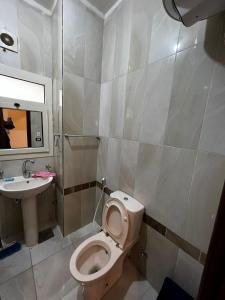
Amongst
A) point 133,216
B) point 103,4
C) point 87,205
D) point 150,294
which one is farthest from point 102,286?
point 103,4

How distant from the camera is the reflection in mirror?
141cm

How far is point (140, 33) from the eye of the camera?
3.78 feet

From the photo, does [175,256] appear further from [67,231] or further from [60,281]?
[67,231]

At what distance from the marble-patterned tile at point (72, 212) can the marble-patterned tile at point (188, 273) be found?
47.0 inches

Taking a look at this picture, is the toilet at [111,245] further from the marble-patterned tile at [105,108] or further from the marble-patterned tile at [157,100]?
the marble-patterned tile at [105,108]

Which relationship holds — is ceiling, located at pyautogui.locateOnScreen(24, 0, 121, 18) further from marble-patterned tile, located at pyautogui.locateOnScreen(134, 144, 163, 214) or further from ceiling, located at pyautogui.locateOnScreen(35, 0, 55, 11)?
marble-patterned tile, located at pyautogui.locateOnScreen(134, 144, 163, 214)

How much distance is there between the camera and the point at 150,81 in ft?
3.64

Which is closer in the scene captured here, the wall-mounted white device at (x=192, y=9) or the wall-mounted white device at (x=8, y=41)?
the wall-mounted white device at (x=192, y=9)

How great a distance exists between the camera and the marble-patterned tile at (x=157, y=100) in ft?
3.27

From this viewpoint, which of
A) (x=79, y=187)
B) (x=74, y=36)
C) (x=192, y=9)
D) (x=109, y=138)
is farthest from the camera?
(x=79, y=187)

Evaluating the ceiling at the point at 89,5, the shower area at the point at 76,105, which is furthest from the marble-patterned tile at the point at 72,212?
the ceiling at the point at 89,5

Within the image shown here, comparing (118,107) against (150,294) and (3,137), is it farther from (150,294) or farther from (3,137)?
(150,294)

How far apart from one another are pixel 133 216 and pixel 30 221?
118cm

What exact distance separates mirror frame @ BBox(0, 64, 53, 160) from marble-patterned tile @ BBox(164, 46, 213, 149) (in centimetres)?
135
